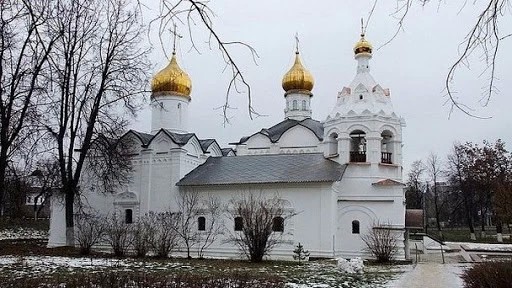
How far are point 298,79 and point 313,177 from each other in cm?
1113

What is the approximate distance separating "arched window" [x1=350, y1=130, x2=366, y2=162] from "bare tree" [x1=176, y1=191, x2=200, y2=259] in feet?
24.1

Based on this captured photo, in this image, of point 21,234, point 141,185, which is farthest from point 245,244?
point 21,234

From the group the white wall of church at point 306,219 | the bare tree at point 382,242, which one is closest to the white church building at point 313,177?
the white wall of church at point 306,219

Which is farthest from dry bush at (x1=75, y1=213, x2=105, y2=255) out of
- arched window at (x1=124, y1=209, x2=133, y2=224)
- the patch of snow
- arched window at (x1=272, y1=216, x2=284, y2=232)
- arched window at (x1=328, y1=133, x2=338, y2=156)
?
arched window at (x1=328, y1=133, x2=338, y2=156)

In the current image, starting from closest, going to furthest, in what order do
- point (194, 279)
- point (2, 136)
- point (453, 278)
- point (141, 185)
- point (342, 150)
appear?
point (194, 279) < point (453, 278) < point (2, 136) < point (342, 150) < point (141, 185)

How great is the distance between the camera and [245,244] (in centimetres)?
1922

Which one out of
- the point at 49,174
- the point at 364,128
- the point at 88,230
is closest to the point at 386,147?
the point at 364,128

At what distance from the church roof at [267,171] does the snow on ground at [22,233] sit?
15.8 metres

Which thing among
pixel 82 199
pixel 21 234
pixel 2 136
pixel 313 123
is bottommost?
pixel 21 234

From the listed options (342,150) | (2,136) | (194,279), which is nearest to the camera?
(194,279)

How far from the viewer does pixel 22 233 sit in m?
35.8

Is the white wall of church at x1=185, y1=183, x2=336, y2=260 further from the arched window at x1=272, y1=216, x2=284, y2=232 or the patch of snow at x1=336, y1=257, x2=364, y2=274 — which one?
the patch of snow at x1=336, y1=257, x2=364, y2=274

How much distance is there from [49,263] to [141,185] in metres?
10.9

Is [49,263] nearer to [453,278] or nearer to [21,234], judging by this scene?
[453,278]
